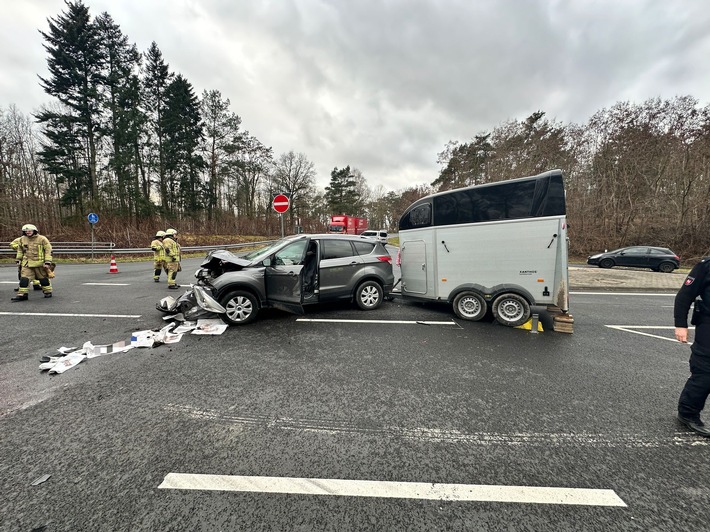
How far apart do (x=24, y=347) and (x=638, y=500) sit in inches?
295

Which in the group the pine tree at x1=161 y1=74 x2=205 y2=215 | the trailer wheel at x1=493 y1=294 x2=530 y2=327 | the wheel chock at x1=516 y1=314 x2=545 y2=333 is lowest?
the wheel chock at x1=516 y1=314 x2=545 y2=333

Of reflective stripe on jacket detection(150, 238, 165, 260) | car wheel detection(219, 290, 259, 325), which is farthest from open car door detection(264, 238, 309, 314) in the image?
reflective stripe on jacket detection(150, 238, 165, 260)

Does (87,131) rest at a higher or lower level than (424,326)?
higher

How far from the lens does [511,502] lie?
178 centimetres

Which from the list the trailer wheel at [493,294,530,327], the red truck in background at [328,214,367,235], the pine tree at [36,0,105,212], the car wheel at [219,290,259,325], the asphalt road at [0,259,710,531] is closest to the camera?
the asphalt road at [0,259,710,531]

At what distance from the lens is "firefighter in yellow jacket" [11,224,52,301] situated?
6.78 metres

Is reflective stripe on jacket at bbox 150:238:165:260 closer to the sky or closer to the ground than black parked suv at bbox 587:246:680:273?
closer to the sky

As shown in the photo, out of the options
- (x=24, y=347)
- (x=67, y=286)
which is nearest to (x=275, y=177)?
(x=67, y=286)

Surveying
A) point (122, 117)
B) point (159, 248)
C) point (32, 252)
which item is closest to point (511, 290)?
point (159, 248)

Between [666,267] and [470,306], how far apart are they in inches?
670

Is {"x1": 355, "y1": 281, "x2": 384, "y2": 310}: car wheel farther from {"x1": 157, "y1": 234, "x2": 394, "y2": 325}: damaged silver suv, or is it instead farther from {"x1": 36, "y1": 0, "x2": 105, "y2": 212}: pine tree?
{"x1": 36, "y1": 0, "x2": 105, "y2": 212}: pine tree

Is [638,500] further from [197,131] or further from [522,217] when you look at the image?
[197,131]

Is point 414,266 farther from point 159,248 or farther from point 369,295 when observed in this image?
point 159,248

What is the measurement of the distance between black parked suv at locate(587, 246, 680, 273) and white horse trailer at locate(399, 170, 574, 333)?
52.3 ft
